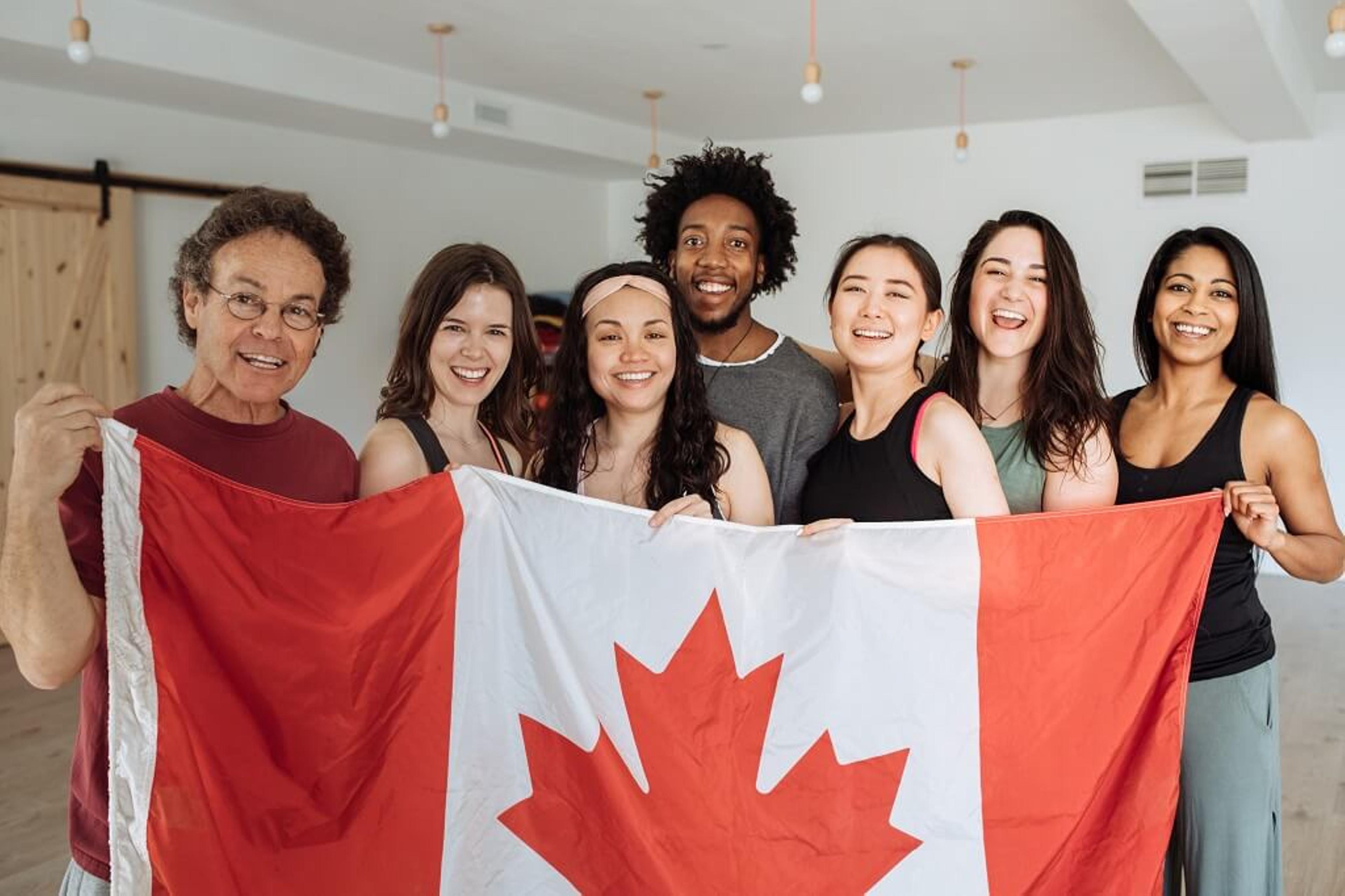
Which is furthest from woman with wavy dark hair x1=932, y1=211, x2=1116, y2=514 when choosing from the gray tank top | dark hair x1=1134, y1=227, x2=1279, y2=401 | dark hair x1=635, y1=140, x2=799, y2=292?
dark hair x1=635, y1=140, x2=799, y2=292

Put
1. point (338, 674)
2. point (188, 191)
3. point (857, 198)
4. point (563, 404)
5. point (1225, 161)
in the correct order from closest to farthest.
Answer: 1. point (338, 674)
2. point (563, 404)
3. point (188, 191)
4. point (1225, 161)
5. point (857, 198)

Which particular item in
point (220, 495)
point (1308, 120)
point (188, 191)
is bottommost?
point (220, 495)

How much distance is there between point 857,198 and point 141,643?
7451 millimetres

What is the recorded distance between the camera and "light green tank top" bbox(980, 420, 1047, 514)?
1.90 m

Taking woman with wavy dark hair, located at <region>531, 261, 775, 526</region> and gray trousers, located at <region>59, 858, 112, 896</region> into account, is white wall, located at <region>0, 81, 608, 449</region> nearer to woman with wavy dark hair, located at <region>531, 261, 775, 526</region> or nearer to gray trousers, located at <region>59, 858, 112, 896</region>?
woman with wavy dark hair, located at <region>531, 261, 775, 526</region>

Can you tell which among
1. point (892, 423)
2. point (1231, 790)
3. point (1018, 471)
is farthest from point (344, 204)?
point (1231, 790)

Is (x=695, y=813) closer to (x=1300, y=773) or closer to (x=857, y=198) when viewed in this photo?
(x=1300, y=773)

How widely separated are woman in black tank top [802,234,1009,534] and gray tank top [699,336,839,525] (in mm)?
81

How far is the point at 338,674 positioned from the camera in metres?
1.68

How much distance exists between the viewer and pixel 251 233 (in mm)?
1668

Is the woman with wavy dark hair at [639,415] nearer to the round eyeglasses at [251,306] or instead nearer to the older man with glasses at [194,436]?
the older man with glasses at [194,436]

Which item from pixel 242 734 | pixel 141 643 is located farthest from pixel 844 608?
pixel 141 643

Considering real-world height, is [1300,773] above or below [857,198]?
below

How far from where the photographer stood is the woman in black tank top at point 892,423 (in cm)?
179
